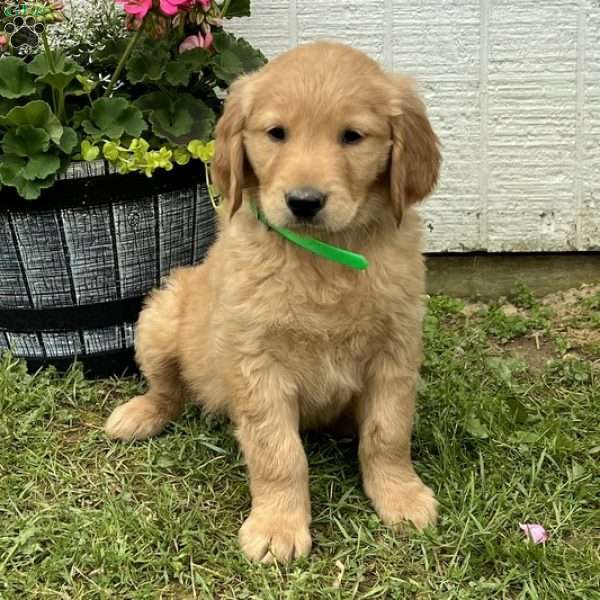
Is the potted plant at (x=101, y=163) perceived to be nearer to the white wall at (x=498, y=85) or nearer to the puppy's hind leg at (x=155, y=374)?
the puppy's hind leg at (x=155, y=374)

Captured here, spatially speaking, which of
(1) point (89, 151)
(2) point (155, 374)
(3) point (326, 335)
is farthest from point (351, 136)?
(2) point (155, 374)

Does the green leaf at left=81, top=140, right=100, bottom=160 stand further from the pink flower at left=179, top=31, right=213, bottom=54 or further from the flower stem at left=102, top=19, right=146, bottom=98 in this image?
the pink flower at left=179, top=31, right=213, bottom=54

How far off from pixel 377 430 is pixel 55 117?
5.52 ft

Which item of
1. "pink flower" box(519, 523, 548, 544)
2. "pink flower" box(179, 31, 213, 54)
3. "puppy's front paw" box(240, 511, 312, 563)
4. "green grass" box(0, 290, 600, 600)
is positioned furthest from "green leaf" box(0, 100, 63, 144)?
"pink flower" box(519, 523, 548, 544)

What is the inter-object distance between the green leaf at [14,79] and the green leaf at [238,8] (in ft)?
3.08

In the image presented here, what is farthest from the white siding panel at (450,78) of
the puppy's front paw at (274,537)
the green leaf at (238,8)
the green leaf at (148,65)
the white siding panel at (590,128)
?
the puppy's front paw at (274,537)

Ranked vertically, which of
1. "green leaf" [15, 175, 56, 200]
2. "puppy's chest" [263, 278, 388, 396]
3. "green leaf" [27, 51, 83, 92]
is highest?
"green leaf" [27, 51, 83, 92]

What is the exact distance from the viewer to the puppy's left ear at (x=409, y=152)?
277cm

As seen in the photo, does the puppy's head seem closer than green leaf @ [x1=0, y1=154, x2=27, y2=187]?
Yes

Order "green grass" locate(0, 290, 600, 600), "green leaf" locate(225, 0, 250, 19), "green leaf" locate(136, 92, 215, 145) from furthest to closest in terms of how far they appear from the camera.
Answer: "green leaf" locate(225, 0, 250, 19), "green leaf" locate(136, 92, 215, 145), "green grass" locate(0, 290, 600, 600)

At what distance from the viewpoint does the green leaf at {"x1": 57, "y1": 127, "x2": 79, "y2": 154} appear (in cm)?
351

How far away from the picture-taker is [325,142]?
2.65 m

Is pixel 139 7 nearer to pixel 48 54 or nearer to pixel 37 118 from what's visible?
pixel 48 54

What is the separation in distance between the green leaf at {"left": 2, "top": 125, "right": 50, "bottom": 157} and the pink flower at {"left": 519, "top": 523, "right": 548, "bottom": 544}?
2145 millimetres
